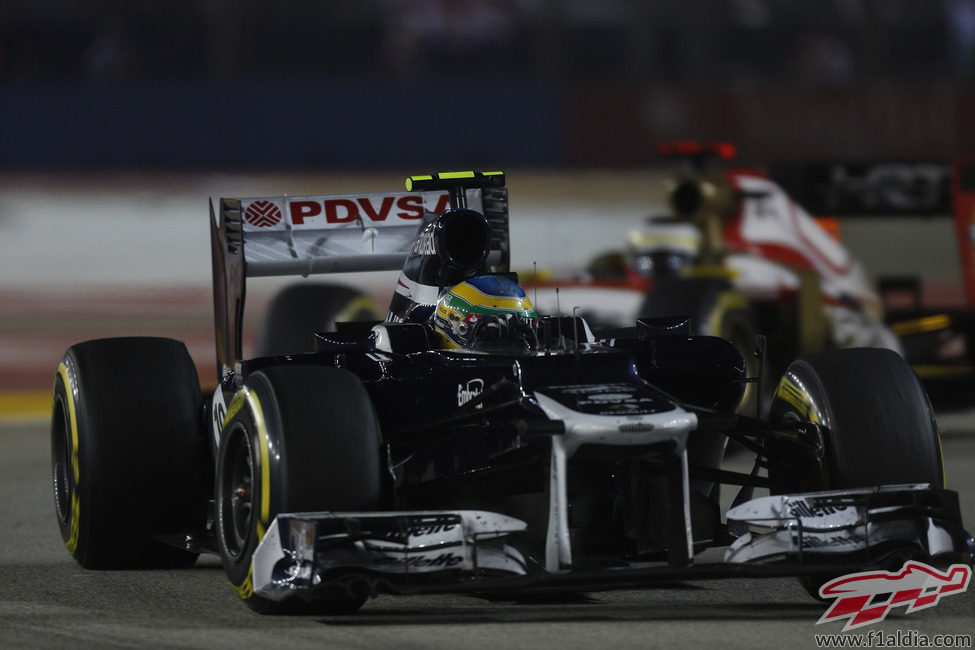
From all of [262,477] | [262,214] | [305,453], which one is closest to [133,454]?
[262,477]

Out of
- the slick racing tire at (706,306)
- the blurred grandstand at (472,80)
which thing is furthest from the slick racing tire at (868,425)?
the blurred grandstand at (472,80)

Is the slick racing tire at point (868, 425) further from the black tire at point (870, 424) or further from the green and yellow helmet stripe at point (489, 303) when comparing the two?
the green and yellow helmet stripe at point (489, 303)

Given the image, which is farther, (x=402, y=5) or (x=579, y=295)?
(x=402, y=5)

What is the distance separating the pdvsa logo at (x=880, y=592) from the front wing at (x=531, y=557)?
94 millimetres

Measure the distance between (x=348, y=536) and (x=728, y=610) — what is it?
4.23ft

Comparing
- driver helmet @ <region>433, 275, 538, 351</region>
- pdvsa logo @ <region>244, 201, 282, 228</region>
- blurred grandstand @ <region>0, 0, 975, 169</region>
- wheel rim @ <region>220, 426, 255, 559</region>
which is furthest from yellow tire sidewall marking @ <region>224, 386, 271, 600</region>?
blurred grandstand @ <region>0, 0, 975, 169</region>

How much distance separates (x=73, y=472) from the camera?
6.95 metres

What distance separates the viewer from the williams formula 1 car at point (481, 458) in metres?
5.41

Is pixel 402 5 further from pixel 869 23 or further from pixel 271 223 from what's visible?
pixel 271 223

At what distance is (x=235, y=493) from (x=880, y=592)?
2.08 m

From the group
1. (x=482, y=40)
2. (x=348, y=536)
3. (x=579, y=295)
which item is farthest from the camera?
(x=482, y=40)

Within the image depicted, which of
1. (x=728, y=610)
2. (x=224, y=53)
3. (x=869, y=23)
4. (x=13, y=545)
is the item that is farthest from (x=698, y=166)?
(x=869, y=23)

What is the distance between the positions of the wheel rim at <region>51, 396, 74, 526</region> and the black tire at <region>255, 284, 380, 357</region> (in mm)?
2197

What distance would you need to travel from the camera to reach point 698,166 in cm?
1317
